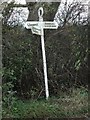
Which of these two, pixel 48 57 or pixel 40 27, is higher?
pixel 40 27

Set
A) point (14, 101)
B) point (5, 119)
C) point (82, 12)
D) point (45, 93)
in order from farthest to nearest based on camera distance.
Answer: point (82, 12)
point (45, 93)
point (14, 101)
point (5, 119)

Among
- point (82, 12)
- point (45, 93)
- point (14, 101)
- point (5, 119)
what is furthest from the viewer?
point (82, 12)

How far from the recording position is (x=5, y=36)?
4449 millimetres

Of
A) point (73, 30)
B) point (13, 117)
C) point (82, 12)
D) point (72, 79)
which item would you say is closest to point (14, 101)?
point (13, 117)

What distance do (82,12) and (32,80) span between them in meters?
1.29

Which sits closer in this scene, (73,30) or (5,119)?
(5,119)

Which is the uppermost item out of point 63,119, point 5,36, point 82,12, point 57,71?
point 82,12

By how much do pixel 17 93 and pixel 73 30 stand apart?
1.25m

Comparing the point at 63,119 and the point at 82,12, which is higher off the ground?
the point at 82,12

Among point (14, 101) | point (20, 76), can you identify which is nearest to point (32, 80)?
point (20, 76)

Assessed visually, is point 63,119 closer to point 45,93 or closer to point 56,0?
point 45,93

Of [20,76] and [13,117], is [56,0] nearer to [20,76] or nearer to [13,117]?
[20,76]

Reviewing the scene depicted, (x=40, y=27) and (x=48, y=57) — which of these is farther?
(x=48, y=57)

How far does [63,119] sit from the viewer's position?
4086mm
